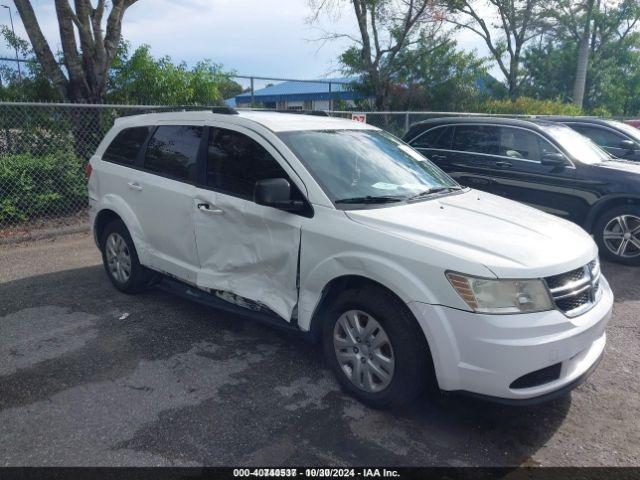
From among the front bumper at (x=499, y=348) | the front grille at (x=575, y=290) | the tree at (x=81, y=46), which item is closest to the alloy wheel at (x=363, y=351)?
the front bumper at (x=499, y=348)

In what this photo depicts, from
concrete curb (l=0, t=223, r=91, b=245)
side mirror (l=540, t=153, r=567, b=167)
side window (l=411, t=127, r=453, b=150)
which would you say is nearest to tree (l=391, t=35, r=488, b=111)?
side window (l=411, t=127, r=453, b=150)

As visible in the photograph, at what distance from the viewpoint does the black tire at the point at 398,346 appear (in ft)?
10.0

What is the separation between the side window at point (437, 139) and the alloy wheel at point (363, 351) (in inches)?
215

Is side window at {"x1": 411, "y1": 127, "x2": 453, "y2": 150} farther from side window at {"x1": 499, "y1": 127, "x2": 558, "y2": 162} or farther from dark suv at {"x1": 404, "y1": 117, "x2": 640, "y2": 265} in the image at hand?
side window at {"x1": 499, "y1": 127, "x2": 558, "y2": 162}

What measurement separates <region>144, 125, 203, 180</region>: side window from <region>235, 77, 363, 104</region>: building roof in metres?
12.1

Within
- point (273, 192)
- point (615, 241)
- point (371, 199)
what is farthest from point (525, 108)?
point (273, 192)

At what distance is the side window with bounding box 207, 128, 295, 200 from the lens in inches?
154

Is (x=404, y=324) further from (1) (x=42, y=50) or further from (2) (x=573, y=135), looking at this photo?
(1) (x=42, y=50)

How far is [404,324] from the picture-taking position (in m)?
3.06

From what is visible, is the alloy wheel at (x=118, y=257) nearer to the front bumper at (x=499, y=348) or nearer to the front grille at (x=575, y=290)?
the front bumper at (x=499, y=348)

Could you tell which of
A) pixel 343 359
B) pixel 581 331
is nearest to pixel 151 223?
pixel 343 359

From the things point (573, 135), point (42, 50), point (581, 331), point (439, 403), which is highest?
point (42, 50)

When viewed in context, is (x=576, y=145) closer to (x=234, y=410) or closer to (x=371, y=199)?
(x=371, y=199)

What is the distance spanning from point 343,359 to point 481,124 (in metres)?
5.57
